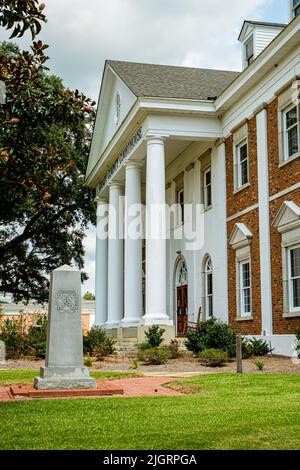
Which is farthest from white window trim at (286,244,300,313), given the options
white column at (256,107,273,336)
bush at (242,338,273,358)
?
bush at (242,338,273,358)

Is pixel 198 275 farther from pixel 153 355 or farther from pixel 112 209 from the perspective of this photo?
pixel 153 355

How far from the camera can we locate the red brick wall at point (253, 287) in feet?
69.2

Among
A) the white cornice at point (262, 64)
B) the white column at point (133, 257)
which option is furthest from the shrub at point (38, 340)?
the white cornice at point (262, 64)

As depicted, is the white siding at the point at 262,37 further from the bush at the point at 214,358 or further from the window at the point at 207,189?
the bush at the point at 214,358

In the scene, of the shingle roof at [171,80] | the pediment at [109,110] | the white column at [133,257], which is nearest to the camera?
the shingle roof at [171,80]

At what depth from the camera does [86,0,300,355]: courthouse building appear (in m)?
19.6

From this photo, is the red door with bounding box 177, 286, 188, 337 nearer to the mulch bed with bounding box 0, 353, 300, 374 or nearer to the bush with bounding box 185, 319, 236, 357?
the bush with bounding box 185, 319, 236, 357

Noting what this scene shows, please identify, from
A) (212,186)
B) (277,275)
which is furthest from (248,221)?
(212,186)

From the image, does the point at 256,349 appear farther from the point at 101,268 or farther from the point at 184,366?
the point at 101,268

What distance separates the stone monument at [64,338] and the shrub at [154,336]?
385 inches

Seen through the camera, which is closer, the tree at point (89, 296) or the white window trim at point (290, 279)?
the white window trim at point (290, 279)

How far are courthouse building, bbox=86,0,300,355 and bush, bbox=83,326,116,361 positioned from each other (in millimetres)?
1428

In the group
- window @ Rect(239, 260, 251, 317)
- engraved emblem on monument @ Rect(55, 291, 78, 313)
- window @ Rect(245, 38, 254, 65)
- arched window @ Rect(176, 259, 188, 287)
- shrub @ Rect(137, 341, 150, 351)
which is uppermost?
window @ Rect(245, 38, 254, 65)
